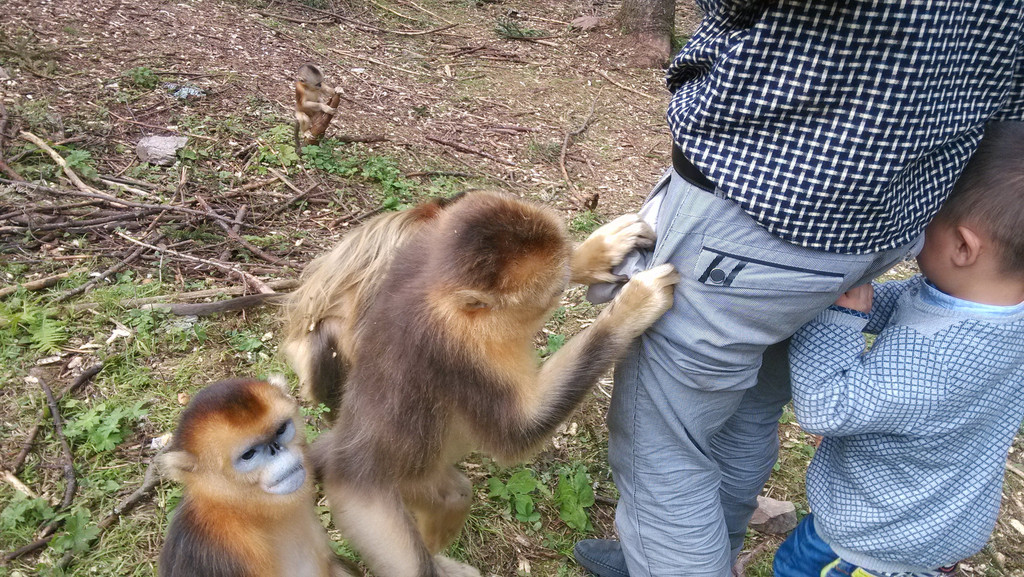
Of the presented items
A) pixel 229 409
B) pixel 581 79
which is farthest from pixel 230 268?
pixel 581 79

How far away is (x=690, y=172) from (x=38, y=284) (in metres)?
4.56

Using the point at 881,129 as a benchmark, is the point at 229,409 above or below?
below

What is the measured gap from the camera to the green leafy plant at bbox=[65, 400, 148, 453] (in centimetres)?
368

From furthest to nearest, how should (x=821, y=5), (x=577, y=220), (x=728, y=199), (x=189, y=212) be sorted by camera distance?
(x=577, y=220) < (x=189, y=212) < (x=728, y=199) < (x=821, y=5)

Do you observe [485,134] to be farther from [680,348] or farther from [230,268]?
[680,348]

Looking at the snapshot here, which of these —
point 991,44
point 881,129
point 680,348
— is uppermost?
point 991,44

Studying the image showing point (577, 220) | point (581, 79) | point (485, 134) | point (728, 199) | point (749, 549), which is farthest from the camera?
point (581, 79)

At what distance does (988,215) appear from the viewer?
2.10m

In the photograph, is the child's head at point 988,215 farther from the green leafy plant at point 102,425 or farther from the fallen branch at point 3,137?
the fallen branch at point 3,137

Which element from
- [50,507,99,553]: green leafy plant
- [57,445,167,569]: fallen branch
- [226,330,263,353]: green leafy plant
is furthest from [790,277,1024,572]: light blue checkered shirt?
[226,330,263,353]: green leafy plant

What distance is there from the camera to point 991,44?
6.12 feet

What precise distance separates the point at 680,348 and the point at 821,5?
3.83 ft

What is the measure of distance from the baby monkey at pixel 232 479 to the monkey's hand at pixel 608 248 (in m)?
1.34

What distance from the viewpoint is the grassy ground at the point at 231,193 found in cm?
365
